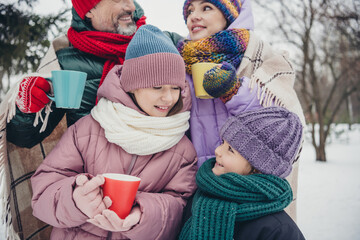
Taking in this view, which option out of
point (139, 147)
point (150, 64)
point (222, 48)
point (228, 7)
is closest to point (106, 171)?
point (139, 147)

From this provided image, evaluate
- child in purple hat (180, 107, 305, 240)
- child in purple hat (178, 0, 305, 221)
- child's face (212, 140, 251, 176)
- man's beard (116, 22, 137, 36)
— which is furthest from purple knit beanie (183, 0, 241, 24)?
child's face (212, 140, 251, 176)

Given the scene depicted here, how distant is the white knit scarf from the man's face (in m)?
0.82

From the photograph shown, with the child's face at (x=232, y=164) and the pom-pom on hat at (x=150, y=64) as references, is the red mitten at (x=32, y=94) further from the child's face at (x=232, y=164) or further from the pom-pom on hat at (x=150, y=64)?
the child's face at (x=232, y=164)

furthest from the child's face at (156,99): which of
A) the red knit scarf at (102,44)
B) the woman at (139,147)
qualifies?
the red knit scarf at (102,44)

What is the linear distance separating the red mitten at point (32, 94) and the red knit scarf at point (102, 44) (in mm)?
598

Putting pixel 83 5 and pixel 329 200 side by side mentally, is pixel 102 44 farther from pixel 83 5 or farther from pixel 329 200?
pixel 329 200

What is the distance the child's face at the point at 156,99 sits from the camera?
155 centimetres

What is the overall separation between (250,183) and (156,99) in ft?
2.33

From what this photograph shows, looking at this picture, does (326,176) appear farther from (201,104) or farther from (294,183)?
(201,104)

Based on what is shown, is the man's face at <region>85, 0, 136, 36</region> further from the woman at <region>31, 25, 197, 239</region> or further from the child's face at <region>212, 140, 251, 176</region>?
the child's face at <region>212, 140, 251, 176</region>

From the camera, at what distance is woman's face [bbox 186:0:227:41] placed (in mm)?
1891

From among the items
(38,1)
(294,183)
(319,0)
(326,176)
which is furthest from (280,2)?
(294,183)

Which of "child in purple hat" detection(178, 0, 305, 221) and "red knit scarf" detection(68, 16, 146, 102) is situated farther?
→ "red knit scarf" detection(68, 16, 146, 102)

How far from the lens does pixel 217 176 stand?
4.49 feet
